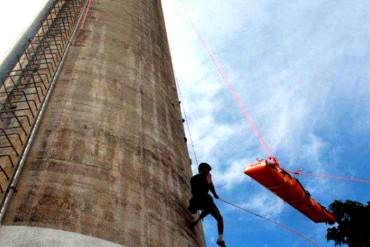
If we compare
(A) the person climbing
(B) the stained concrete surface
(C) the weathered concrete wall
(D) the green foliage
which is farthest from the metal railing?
(D) the green foliage

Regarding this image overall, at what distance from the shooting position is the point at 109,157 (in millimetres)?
8117

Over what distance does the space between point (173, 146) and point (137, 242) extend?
144 inches

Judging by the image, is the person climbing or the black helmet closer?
the person climbing

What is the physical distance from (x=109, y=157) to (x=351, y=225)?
18512 millimetres

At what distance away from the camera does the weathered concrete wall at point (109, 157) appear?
6824mm

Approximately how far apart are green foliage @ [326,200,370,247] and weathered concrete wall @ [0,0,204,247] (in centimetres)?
1404

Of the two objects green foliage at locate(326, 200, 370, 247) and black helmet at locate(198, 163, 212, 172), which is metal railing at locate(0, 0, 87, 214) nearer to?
black helmet at locate(198, 163, 212, 172)

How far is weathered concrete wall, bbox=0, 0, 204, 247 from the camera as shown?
6.82 metres

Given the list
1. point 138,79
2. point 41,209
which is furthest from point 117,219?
point 138,79

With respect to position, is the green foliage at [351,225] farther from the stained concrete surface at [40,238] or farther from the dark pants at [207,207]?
the stained concrete surface at [40,238]

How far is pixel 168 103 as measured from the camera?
39.7ft

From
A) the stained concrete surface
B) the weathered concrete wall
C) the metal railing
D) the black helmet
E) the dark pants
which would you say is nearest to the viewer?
the stained concrete surface

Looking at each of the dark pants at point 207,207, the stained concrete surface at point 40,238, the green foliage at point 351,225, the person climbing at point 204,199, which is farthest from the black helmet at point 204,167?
the green foliage at point 351,225

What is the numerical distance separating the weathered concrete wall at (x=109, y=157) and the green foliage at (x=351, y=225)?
14036 millimetres
